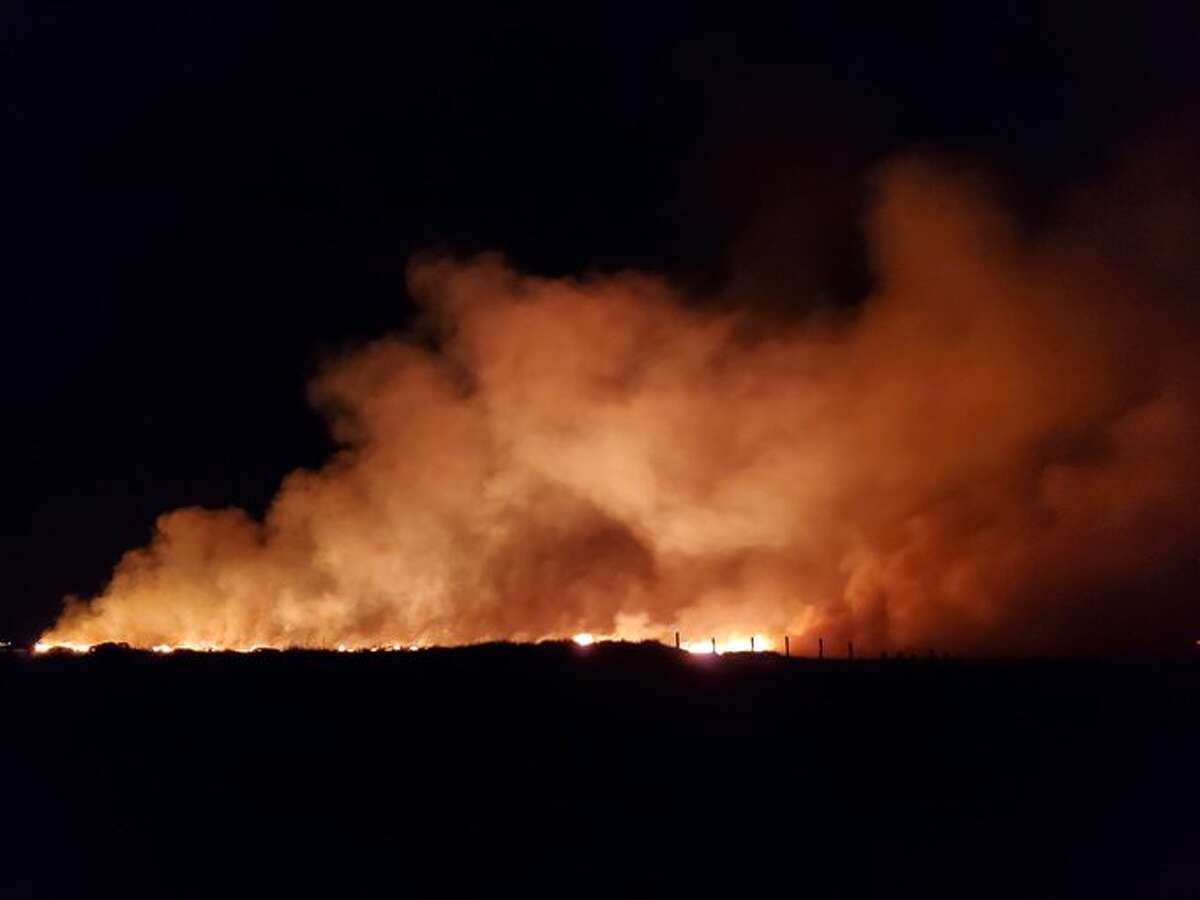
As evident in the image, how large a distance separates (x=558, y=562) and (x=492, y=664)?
1602 centimetres

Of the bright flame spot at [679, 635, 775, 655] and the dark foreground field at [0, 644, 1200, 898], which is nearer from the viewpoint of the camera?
the dark foreground field at [0, 644, 1200, 898]

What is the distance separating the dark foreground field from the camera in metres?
16.5

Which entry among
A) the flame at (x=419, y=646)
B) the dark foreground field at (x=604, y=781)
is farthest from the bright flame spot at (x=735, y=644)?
the dark foreground field at (x=604, y=781)

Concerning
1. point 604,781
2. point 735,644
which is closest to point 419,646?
point 735,644

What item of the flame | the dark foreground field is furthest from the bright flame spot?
the dark foreground field

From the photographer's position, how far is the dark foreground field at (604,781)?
54.0 ft

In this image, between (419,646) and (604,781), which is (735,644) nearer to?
(419,646)

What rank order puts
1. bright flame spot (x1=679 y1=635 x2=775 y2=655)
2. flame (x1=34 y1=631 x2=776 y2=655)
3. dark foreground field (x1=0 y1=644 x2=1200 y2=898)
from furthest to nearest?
bright flame spot (x1=679 y1=635 x2=775 y2=655) < flame (x1=34 y1=631 x2=776 y2=655) < dark foreground field (x1=0 y1=644 x2=1200 y2=898)

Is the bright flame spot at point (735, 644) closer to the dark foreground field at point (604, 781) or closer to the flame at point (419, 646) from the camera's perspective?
the flame at point (419, 646)

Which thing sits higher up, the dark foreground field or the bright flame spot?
the bright flame spot

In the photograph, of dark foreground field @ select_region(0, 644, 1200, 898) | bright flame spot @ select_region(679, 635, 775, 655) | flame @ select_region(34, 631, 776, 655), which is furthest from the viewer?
bright flame spot @ select_region(679, 635, 775, 655)

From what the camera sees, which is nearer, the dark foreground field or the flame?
the dark foreground field

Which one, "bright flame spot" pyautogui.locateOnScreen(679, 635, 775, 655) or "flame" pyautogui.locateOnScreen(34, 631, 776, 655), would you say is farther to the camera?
"bright flame spot" pyautogui.locateOnScreen(679, 635, 775, 655)

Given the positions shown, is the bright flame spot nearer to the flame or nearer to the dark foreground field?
the flame
